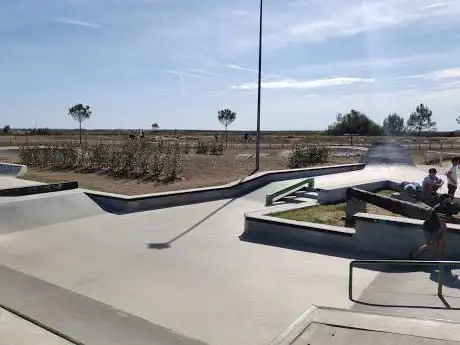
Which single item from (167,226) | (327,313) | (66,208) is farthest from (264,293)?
(66,208)

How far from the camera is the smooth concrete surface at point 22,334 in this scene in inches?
181

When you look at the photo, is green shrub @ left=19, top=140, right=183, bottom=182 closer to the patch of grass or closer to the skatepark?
the skatepark

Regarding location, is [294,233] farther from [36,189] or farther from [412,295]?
[36,189]

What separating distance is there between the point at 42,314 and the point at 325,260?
15.6ft

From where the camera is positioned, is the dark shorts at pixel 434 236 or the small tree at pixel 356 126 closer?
the dark shorts at pixel 434 236

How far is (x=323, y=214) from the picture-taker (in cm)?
1127

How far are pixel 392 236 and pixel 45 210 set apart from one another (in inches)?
320

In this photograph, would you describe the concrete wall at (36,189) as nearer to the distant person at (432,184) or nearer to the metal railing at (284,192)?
the metal railing at (284,192)

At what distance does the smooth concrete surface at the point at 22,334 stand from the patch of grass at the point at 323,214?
6552 millimetres

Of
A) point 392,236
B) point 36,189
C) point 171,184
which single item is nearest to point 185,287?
point 392,236

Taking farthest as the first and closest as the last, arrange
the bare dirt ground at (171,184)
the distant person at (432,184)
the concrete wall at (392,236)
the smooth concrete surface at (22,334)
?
the bare dirt ground at (171,184)
the distant person at (432,184)
the concrete wall at (392,236)
the smooth concrete surface at (22,334)

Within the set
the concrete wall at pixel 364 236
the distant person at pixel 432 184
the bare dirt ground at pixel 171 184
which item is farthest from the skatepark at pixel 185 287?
the bare dirt ground at pixel 171 184

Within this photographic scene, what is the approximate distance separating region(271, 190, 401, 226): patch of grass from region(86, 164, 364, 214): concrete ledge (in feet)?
10.9

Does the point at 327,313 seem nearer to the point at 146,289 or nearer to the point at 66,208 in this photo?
the point at 146,289
